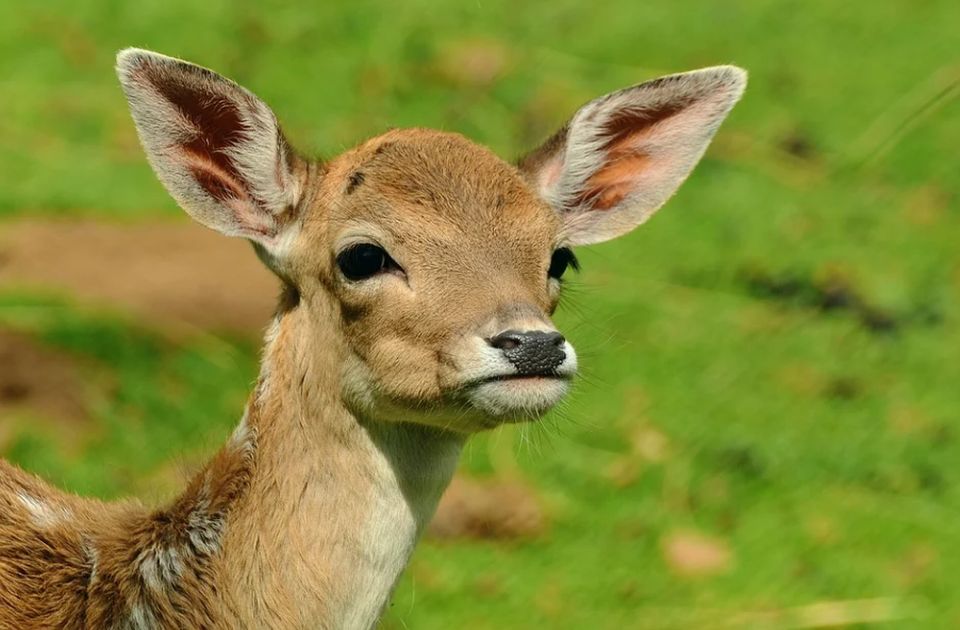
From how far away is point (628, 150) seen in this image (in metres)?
5.58

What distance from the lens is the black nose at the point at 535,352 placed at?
169 inches

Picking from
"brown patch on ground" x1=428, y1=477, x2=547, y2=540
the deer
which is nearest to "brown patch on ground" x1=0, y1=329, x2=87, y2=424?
"brown patch on ground" x1=428, y1=477, x2=547, y2=540

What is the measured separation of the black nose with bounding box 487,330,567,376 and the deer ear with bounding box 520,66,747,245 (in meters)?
1.19

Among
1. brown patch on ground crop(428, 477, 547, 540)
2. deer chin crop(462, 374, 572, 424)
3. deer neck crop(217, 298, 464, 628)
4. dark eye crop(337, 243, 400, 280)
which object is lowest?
deer neck crop(217, 298, 464, 628)

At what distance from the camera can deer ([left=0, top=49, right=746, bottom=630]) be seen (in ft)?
14.9

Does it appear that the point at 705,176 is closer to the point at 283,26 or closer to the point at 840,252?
the point at 840,252

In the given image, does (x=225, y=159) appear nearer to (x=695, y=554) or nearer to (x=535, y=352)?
(x=535, y=352)

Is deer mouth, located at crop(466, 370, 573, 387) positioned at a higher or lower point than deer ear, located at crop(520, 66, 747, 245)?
lower

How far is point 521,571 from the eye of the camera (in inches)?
272

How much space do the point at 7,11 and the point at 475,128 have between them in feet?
10.7

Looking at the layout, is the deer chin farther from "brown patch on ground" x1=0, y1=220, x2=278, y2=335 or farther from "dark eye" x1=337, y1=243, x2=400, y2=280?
"brown patch on ground" x1=0, y1=220, x2=278, y2=335

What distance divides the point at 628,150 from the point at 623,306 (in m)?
3.28

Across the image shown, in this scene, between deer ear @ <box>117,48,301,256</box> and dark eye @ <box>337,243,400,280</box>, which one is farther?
deer ear @ <box>117,48,301,256</box>

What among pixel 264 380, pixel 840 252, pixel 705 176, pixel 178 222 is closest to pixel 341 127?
pixel 178 222
